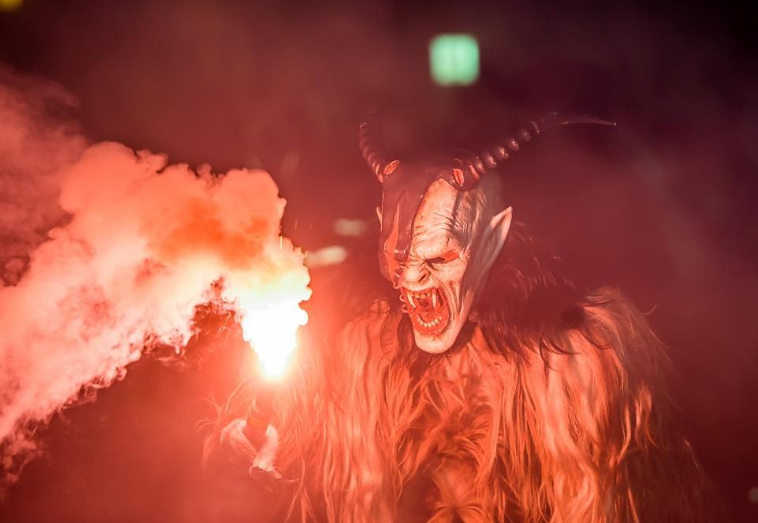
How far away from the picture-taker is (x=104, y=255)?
274 cm

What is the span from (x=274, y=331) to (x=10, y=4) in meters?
1.31

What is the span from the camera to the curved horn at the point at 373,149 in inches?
100

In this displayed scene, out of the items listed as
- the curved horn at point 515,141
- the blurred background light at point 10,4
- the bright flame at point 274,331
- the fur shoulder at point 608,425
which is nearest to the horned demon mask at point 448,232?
the curved horn at point 515,141

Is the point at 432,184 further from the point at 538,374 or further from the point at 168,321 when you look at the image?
the point at 168,321

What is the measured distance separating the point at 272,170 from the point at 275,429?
789 mm

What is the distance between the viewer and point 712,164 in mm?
2461

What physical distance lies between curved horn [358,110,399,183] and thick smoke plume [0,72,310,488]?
1.09ft

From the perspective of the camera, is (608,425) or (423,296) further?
(423,296)

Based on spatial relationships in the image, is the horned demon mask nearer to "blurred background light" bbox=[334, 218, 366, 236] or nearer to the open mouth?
the open mouth

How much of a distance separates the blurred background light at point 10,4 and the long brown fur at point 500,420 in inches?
55.9

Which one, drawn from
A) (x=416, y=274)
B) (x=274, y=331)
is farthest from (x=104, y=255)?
(x=416, y=274)

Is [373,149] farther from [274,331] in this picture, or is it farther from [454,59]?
[274,331]

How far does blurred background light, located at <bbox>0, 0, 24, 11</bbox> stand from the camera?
2.76 meters

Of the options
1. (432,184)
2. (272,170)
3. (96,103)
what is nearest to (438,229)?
(432,184)
